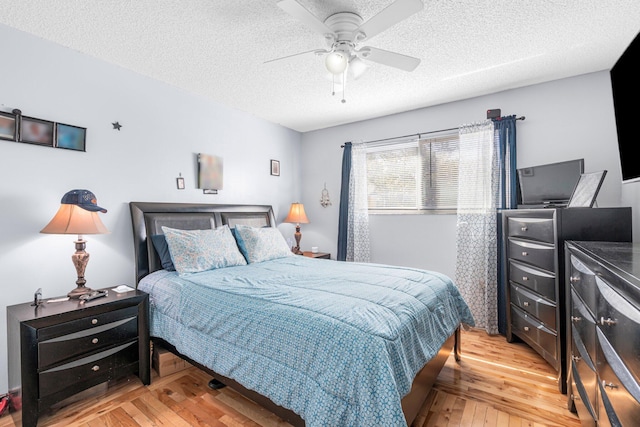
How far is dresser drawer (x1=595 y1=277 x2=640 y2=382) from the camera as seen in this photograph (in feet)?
2.74

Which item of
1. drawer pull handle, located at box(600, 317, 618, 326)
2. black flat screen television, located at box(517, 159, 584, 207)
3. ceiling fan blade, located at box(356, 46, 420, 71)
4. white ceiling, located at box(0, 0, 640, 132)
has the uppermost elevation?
white ceiling, located at box(0, 0, 640, 132)

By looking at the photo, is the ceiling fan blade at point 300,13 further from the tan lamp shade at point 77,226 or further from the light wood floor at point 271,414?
the light wood floor at point 271,414

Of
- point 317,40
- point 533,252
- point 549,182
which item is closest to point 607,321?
point 533,252

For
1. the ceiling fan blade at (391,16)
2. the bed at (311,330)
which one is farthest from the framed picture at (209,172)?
the ceiling fan blade at (391,16)

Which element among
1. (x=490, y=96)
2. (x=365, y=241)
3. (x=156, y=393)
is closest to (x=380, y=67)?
(x=490, y=96)

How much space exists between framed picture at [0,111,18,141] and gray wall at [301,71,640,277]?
335 cm

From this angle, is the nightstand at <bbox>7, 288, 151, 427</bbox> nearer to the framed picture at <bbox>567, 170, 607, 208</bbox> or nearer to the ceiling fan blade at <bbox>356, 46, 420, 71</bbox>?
the ceiling fan blade at <bbox>356, 46, 420, 71</bbox>

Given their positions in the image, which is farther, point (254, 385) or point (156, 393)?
point (156, 393)

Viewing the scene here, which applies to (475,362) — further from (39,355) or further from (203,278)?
(39,355)

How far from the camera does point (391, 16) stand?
165cm

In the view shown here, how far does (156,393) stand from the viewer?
7.10 feet

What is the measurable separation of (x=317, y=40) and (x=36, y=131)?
7.16 feet

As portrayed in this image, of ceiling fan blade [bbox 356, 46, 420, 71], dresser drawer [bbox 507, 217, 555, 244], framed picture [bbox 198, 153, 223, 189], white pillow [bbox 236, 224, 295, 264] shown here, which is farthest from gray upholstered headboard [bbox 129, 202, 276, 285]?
dresser drawer [bbox 507, 217, 555, 244]

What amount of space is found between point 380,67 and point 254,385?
8.62 feet
